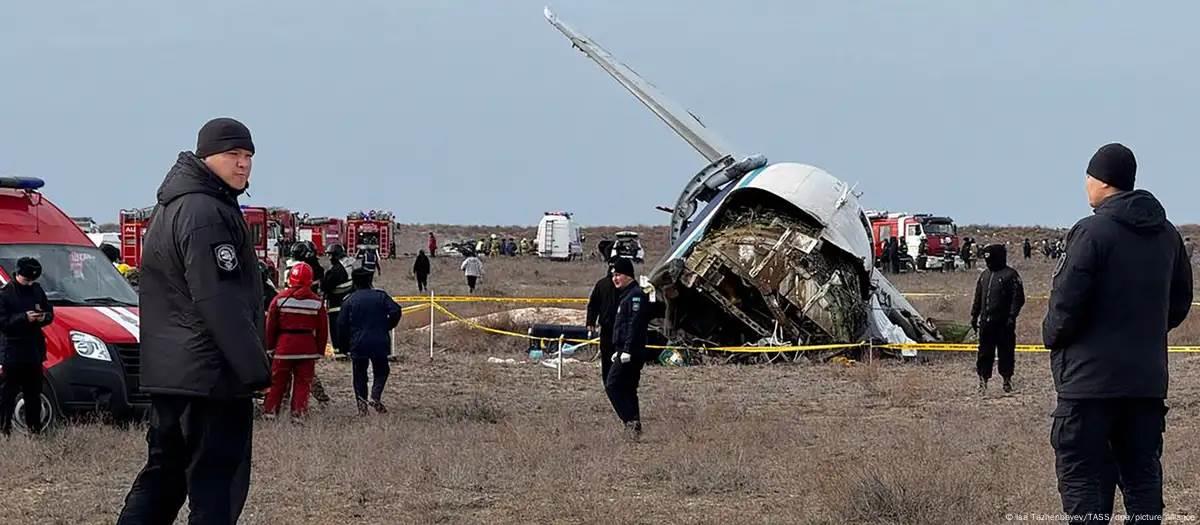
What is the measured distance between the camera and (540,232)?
69.3 metres

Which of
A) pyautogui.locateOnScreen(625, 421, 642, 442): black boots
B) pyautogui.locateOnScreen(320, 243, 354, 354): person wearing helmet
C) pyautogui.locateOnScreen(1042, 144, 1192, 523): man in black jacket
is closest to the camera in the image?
pyautogui.locateOnScreen(1042, 144, 1192, 523): man in black jacket

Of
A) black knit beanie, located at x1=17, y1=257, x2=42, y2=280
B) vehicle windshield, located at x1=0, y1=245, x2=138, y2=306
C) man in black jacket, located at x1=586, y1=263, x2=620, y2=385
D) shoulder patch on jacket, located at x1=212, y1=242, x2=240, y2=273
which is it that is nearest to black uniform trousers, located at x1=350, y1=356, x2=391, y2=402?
man in black jacket, located at x1=586, y1=263, x2=620, y2=385

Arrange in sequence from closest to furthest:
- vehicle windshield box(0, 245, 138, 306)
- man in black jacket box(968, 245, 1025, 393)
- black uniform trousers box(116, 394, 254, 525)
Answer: black uniform trousers box(116, 394, 254, 525)
vehicle windshield box(0, 245, 138, 306)
man in black jacket box(968, 245, 1025, 393)

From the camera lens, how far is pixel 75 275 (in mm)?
12320

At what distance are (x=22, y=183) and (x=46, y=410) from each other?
2.19 meters

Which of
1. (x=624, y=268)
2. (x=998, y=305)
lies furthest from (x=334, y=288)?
(x=998, y=305)

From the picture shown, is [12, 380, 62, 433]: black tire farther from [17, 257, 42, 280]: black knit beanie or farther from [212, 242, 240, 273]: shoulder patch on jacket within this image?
[212, 242, 240, 273]: shoulder patch on jacket

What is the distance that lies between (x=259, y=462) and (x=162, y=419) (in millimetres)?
4567

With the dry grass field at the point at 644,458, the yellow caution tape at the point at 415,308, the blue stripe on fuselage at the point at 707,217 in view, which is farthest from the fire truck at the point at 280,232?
the dry grass field at the point at 644,458

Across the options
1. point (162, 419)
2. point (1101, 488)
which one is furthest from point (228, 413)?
point (1101, 488)

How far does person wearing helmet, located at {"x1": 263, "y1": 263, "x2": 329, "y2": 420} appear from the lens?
12469mm

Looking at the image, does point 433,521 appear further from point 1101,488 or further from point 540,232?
point 540,232

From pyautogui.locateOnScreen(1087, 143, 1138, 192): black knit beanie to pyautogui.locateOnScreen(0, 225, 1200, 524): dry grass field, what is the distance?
2184 mm

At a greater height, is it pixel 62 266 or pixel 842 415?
pixel 62 266
